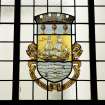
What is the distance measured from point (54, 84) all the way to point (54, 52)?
17.2 inches

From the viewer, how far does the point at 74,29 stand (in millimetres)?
6207

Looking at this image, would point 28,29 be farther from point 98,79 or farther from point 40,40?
point 98,79

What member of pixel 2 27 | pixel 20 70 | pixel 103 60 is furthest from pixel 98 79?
pixel 2 27

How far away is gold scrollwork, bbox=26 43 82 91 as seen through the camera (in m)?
5.97

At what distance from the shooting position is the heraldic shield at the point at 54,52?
599 centimetres

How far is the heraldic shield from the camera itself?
19.6 feet

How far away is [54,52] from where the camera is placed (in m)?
6.10

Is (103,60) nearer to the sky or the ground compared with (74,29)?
nearer to the ground

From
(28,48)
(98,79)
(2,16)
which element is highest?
(2,16)

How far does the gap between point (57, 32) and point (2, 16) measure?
31.1 inches

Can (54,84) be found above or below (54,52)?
below

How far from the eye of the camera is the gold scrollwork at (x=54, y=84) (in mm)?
5973

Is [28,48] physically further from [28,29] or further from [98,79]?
[98,79]

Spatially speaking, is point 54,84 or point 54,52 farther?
point 54,52
